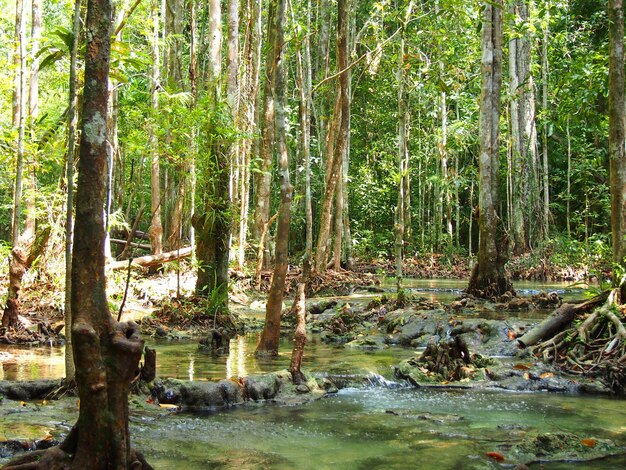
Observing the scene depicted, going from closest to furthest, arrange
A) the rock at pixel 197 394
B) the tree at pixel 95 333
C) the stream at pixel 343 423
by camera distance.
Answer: the tree at pixel 95 333 < the stream at pixel 343 423 < the rock at pixel 197 394

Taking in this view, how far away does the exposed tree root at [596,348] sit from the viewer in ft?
27.9

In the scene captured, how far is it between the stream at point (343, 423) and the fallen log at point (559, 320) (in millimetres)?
2095

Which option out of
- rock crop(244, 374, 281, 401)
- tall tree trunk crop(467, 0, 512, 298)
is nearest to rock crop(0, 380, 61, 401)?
rock crop(244, 374, 281, 401)

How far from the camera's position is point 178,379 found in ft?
25.1

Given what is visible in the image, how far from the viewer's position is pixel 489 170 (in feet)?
51.3

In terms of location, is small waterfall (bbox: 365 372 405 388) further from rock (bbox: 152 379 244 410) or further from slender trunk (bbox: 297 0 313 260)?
slender trunk (bbox: 297 0 313 260)

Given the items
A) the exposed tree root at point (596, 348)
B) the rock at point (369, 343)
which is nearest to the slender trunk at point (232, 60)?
the rock at point (369, 343)

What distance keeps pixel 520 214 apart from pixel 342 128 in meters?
13.7

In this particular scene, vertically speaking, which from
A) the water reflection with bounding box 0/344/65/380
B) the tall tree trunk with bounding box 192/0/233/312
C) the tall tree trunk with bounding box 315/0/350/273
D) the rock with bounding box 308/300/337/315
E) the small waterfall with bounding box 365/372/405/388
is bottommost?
the small waterfall with bounding box 365/372/405/388

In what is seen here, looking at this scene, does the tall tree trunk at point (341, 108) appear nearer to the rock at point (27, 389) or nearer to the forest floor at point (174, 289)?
the forest floor at point (174, 289)

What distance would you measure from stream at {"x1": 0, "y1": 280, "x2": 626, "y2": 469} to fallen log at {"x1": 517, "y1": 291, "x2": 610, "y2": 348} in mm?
2095

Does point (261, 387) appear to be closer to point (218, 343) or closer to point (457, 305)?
point (218, 343)

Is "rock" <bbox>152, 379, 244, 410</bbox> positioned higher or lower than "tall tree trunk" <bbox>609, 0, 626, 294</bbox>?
lower

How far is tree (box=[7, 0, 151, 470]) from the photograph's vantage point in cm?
387
